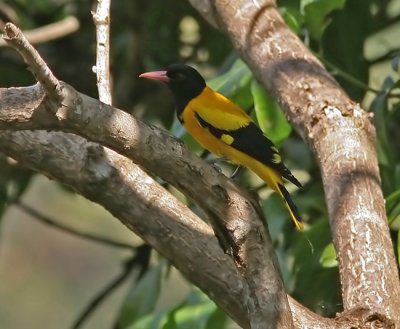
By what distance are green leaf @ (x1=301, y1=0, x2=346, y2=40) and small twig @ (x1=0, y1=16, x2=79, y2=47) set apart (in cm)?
136

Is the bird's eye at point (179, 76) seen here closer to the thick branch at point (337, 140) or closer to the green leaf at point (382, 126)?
the thick branch at point (337, 140)

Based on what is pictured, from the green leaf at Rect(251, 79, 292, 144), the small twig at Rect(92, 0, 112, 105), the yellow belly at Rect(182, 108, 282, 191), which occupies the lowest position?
the yellow belly at Rect(182, 108, 282, 191)

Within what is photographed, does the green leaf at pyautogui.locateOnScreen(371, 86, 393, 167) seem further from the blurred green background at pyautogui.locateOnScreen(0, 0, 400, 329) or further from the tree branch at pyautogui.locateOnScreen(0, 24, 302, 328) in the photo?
the tree branch at pyautogui.locateOnScreen(0, 24, 302, 328)

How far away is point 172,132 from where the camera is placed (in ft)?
11.9

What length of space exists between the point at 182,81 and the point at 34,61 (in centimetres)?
187

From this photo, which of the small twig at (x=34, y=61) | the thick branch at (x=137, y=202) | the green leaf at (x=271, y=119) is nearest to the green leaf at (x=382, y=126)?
the green leaf at (x=271, y=119)

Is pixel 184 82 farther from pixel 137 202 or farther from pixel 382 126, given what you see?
pixel 137 202

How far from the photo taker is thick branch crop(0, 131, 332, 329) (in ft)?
8.43

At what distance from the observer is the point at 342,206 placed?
263cm

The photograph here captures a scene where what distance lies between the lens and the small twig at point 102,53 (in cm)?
254

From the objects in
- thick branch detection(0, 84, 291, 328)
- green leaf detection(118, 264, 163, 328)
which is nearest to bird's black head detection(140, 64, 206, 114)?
green leaf detection(118, 264, 163, 328)

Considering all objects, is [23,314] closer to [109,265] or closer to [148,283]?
[109,265]

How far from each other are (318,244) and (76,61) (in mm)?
1833

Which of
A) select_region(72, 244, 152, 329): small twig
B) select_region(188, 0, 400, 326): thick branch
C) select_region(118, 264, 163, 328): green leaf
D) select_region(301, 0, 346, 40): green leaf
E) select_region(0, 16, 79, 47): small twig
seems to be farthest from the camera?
select_region(72, 244, 152, 329): small twig
